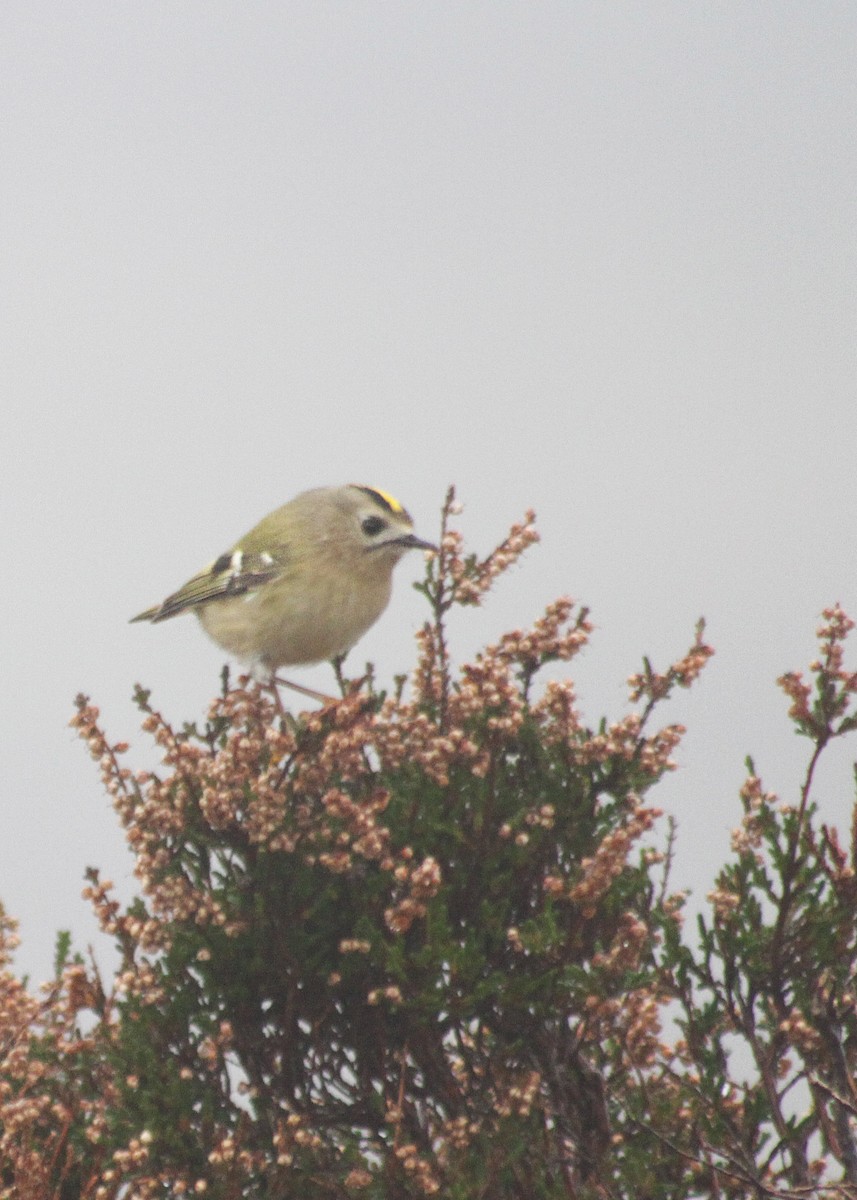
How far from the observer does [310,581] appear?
6.04 metres

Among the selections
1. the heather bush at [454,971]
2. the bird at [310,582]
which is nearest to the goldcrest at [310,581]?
the bird at [310,582]

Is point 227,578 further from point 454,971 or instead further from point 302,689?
point 454,971

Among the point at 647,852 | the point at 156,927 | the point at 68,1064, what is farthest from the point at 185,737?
the point at 647,852

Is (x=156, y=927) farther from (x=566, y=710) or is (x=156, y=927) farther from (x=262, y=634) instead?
(x=262, y=634)

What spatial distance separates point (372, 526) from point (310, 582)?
14.0 inches

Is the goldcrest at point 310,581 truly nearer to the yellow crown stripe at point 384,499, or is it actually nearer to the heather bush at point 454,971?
the yellow crown stripe at point 384,499

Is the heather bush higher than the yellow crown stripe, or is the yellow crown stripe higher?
the yellow crown stripe

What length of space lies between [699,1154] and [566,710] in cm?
128

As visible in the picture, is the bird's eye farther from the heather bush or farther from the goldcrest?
the heather bush

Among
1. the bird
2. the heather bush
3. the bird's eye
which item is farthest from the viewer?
the bird's eye

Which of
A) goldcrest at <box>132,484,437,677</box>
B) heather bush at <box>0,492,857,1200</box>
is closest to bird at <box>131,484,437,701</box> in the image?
goldcrest at <box>132,484,437,677</box>

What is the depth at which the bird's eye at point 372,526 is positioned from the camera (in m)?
6.14

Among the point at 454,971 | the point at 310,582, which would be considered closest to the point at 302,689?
the point at 310,582

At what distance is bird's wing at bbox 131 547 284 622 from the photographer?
6.21 meters
